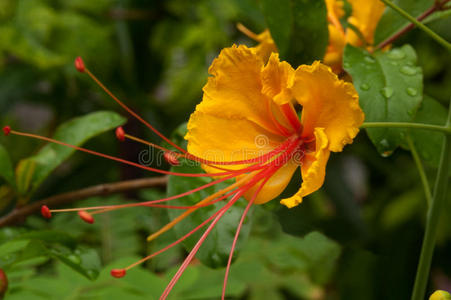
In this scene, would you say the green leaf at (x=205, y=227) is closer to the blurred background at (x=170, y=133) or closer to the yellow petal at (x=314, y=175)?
the yellow petal at (x=314, y=175)

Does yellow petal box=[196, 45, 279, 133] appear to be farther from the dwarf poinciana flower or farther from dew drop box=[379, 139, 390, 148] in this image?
dew drop box=[379, 139, 390, 148]

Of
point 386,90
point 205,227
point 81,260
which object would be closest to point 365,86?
point 386,90

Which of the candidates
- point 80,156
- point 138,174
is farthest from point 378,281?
point 80,156

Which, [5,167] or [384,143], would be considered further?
[5,167]

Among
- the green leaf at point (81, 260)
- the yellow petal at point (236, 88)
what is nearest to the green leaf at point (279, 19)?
the yellow petal at point (236, 88)

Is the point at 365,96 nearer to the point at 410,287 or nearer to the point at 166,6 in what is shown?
the point at 410,287

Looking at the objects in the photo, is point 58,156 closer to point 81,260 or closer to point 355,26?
point 81,260
